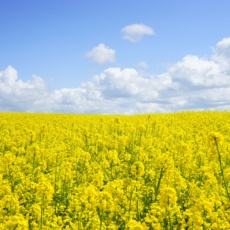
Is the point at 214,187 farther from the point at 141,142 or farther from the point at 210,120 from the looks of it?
the point at 210,120

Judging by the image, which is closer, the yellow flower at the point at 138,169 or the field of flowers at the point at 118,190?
the field of flowers at the point at 118,190

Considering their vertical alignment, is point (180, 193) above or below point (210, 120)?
below

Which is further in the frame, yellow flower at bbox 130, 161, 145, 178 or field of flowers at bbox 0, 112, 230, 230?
yellow flower at bbox 130, 161, 145, 178

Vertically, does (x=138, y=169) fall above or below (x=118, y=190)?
above

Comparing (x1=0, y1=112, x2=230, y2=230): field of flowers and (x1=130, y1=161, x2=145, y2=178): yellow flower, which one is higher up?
(x1=130, y1=161, x2=145, y2=178): yellow flower

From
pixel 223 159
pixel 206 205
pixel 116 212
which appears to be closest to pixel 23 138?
pixel 223 159

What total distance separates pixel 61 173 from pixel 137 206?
3.50 meters

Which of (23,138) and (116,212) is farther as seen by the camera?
(23,138)

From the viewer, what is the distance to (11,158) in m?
10.6

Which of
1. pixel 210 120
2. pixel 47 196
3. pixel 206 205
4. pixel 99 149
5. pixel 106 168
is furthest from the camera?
pixel 210 120

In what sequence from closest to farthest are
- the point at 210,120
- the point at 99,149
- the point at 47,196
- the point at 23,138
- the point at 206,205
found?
1. the point at 206,205
2. the point at 47,196
3. the point at 99,149
4. the point at 23,138
5. the point at 210,120

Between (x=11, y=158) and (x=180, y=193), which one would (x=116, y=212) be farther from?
(x=11, y=158)

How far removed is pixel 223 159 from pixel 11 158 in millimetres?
6707

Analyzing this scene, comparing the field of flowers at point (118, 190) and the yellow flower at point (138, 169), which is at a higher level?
the yellow flower at point (138, 169)
